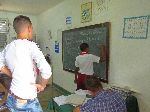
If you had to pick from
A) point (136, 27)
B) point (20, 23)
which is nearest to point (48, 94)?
point (136, 27)

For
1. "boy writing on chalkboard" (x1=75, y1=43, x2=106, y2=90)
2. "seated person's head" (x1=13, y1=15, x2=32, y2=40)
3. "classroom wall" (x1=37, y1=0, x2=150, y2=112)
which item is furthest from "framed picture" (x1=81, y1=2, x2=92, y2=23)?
"seated person's head" (x1=13, y1=15, x2=32, y2=40)

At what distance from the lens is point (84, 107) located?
7.04 ft

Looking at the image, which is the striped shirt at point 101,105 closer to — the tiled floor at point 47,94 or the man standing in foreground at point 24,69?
the man standing in foreground at point 24,69

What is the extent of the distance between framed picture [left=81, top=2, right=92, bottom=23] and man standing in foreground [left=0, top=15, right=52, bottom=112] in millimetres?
2663

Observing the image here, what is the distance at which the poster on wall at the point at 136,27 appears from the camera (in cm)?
271

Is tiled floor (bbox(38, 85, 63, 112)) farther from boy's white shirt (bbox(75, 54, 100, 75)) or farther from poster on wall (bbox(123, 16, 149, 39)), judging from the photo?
poster on wall (bbox(123, 16, 149, 39))

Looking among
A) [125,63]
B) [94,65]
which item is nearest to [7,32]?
[94,65]

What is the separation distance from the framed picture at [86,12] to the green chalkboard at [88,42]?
0.57 ft

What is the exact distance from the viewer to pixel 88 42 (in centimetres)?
414

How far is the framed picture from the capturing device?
4.04m

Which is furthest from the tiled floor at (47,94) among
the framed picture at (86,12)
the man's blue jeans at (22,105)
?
the man's blue jeans at (22,105)

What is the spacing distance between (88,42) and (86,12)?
1.98ft

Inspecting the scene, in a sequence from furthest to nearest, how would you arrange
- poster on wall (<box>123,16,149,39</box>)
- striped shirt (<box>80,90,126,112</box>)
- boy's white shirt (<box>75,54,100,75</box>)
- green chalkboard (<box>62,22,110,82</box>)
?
boy's white shirt (<box>75,54,100,75</box>)
green chalkboard (<box>62,22,110,82</box>)
poster on wall (<box>123,16,149,39</box>)
striped shirt (<box>80,90,126,112</box>)

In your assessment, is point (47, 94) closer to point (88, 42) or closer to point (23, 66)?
point (88, 42)
